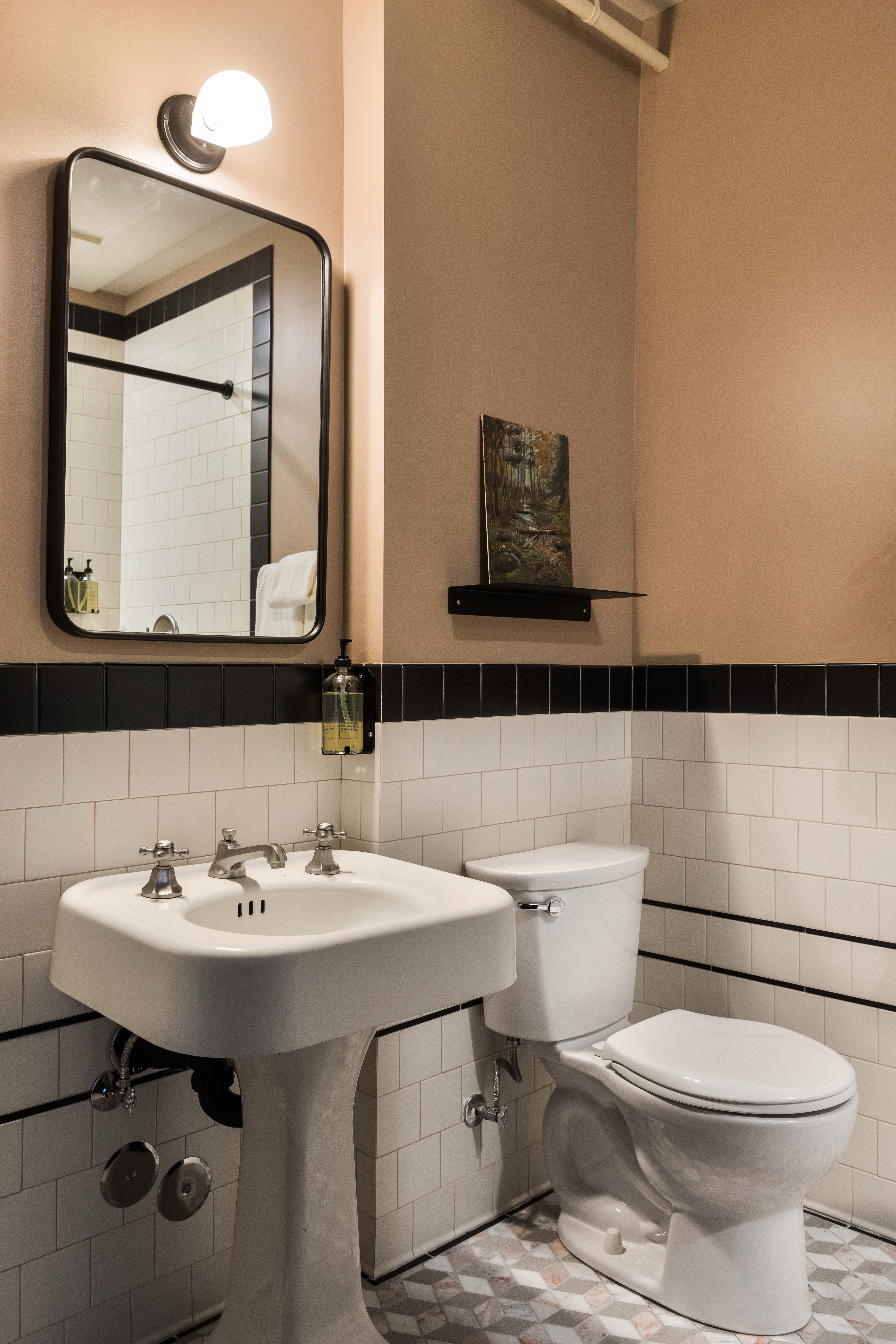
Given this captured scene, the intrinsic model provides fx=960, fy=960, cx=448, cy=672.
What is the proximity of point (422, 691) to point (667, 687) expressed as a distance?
78 cm

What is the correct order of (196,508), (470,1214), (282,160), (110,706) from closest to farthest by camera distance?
(110,706)
(196,508)
(282,160)
(470,1214)

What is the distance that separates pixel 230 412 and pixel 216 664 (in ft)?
1.53

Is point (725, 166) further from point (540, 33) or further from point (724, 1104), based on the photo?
point (724, 1104)

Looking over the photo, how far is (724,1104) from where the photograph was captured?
5.38 ft

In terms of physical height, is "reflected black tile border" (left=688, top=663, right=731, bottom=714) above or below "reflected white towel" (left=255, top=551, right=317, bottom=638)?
below

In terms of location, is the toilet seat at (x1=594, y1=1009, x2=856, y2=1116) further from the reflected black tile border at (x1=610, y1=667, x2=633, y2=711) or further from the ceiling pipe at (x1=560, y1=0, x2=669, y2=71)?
the ceiling pipe at (x1=560, y1=0, x2=669, y2=71)

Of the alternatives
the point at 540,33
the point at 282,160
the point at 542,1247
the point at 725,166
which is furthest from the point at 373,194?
the point at 542,1247

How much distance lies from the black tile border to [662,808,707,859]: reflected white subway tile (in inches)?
10.1

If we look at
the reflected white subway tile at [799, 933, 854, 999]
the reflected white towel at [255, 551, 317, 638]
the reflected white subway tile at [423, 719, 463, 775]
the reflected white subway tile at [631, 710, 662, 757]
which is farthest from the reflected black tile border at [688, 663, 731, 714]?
the reflected white towel at [255, 551, 317, 638]

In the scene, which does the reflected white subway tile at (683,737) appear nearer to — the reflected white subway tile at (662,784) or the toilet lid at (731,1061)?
the reflected white subway tile at (662,784)

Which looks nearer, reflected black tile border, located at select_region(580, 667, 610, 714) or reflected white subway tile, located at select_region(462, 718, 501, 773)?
reflected white subway tile, located at select_region(462, 718, 501, 773)

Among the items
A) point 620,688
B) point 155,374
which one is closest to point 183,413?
point 155,374

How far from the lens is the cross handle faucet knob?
1.49 meters

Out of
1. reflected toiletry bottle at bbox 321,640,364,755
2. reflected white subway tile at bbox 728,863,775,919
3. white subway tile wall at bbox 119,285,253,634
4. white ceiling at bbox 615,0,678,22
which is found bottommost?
reflected white subway tile at bbox 728,863,775,919
